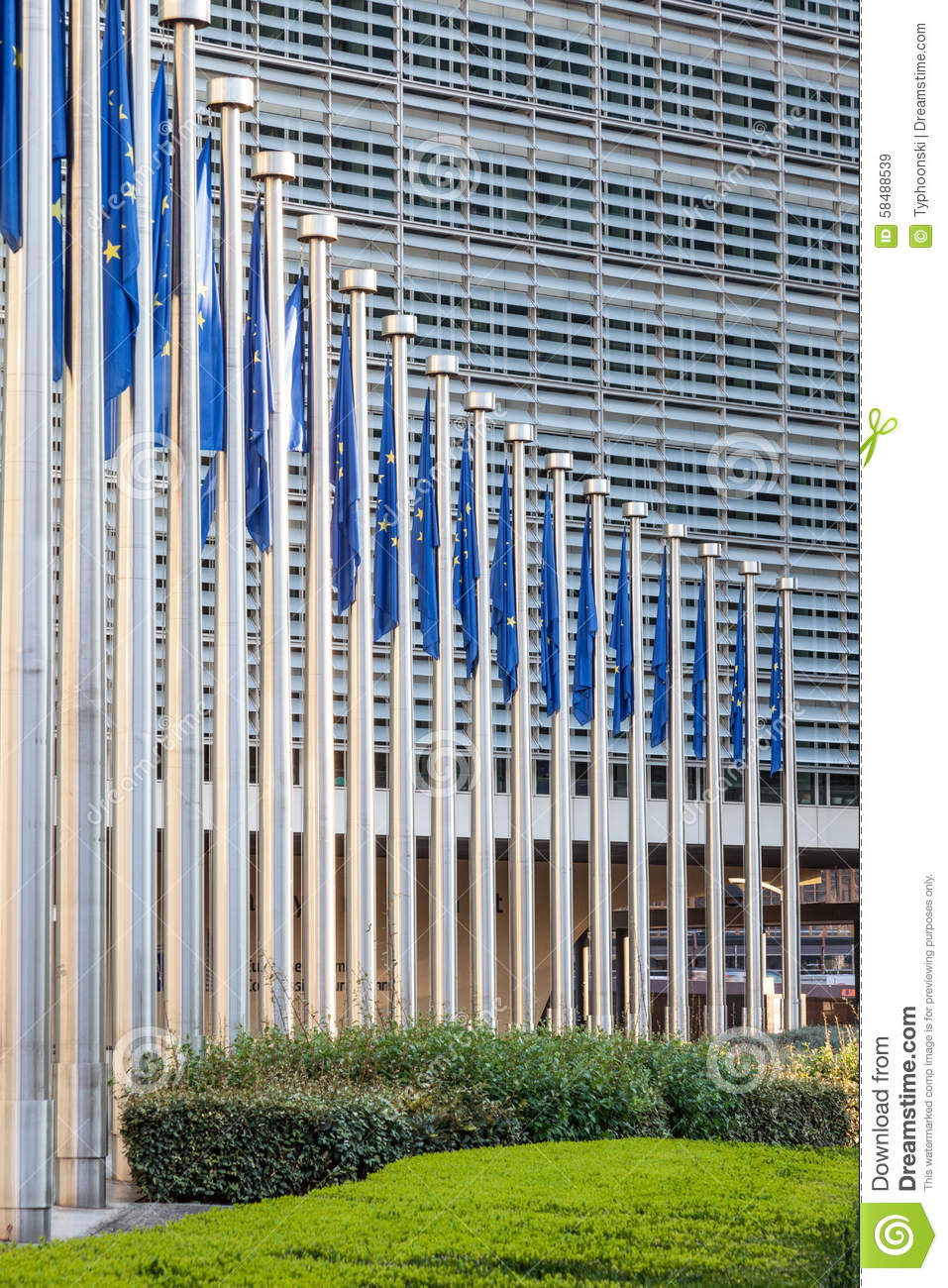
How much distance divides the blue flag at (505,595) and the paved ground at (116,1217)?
1637 centimetres

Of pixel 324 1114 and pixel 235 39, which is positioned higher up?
pixel 235 39

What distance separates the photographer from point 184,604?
17.2 meters

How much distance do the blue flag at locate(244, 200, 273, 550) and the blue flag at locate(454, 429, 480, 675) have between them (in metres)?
6.39

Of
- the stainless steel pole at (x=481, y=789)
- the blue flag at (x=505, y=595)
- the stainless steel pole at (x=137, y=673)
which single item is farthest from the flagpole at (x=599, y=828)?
the stainless steel pole at (x=137, y=673)

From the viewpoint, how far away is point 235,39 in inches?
1764

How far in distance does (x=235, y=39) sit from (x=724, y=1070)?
Answer: 115ft

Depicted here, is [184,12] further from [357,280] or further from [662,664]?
[662,664]

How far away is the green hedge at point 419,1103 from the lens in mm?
13031

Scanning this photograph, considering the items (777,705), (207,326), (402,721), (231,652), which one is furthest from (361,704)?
A: (777,705)

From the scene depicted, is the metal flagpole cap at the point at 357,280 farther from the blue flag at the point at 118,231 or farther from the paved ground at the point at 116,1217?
the paved ground at the point at 116,1217

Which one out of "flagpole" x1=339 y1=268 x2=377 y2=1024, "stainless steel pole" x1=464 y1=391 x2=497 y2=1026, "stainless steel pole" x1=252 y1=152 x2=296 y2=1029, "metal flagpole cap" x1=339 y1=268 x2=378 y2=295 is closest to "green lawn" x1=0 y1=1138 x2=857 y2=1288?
"stainless steel pole" x1=252 y1=152 x2=296 y2=1029
